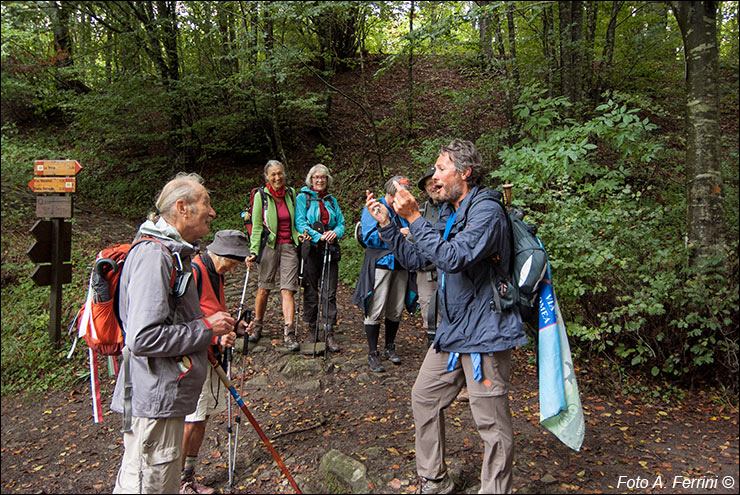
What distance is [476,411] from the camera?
282 cm

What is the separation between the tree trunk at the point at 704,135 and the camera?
405 centimetres

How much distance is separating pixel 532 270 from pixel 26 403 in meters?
5.72

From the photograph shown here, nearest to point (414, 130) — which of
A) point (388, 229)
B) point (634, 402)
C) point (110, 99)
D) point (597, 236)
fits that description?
point (110, 99)

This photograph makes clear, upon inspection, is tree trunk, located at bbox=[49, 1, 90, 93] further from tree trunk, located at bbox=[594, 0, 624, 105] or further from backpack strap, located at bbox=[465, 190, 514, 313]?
tree trunk, located at bbox=[594, 0, 624, 105]

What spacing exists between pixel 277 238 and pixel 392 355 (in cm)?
207

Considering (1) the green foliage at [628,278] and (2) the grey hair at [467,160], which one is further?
(1) the green foliage at [628,278]

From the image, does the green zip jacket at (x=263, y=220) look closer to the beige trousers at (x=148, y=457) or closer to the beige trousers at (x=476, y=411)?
the beige trousers at (x=476, y=411)

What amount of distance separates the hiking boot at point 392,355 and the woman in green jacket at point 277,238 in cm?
114

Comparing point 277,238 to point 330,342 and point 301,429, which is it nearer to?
point 330,342

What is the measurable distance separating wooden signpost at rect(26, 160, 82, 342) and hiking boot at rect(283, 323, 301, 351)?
292 cm

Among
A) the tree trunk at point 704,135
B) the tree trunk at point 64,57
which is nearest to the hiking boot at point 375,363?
the tree trunk at point 704,135

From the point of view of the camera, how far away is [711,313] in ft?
13.2

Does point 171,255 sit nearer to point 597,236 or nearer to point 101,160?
point 597,236

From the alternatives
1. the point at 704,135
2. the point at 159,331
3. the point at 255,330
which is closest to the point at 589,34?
the point at 704,135
